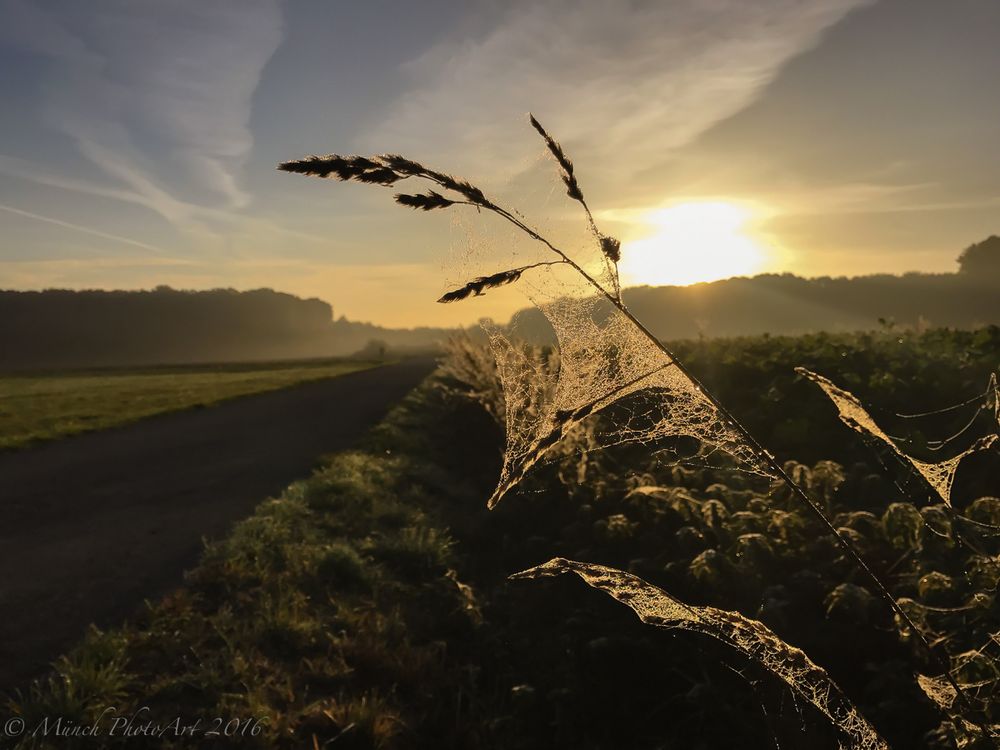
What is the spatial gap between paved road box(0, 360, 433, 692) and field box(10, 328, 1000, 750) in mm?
482

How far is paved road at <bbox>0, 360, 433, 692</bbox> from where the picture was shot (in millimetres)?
4246

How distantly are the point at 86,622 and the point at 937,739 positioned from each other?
4.67 meters

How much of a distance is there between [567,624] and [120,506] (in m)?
5.23

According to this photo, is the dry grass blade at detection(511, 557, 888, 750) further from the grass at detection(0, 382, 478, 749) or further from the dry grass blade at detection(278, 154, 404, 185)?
the grass at detection(0, 382, 478, 749)

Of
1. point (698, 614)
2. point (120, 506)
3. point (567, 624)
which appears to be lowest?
point (567, 624)

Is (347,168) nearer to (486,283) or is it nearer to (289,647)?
(486,283)

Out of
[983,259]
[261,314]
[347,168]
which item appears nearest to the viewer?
[347,168]

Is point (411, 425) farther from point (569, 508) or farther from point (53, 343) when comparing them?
point (53, 343)

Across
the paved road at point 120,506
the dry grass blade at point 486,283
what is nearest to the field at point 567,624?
the paved road at point 120,506

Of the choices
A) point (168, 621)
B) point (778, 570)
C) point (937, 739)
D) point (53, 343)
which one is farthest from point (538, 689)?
point (53, 343)

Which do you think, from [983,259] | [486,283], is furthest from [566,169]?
[983,259]

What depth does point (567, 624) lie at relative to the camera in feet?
14.0

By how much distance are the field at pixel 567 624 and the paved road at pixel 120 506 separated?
482mm

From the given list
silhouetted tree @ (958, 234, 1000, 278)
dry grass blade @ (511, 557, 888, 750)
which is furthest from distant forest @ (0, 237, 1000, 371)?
dry grass blade @ (511, 557, 888, 750)
